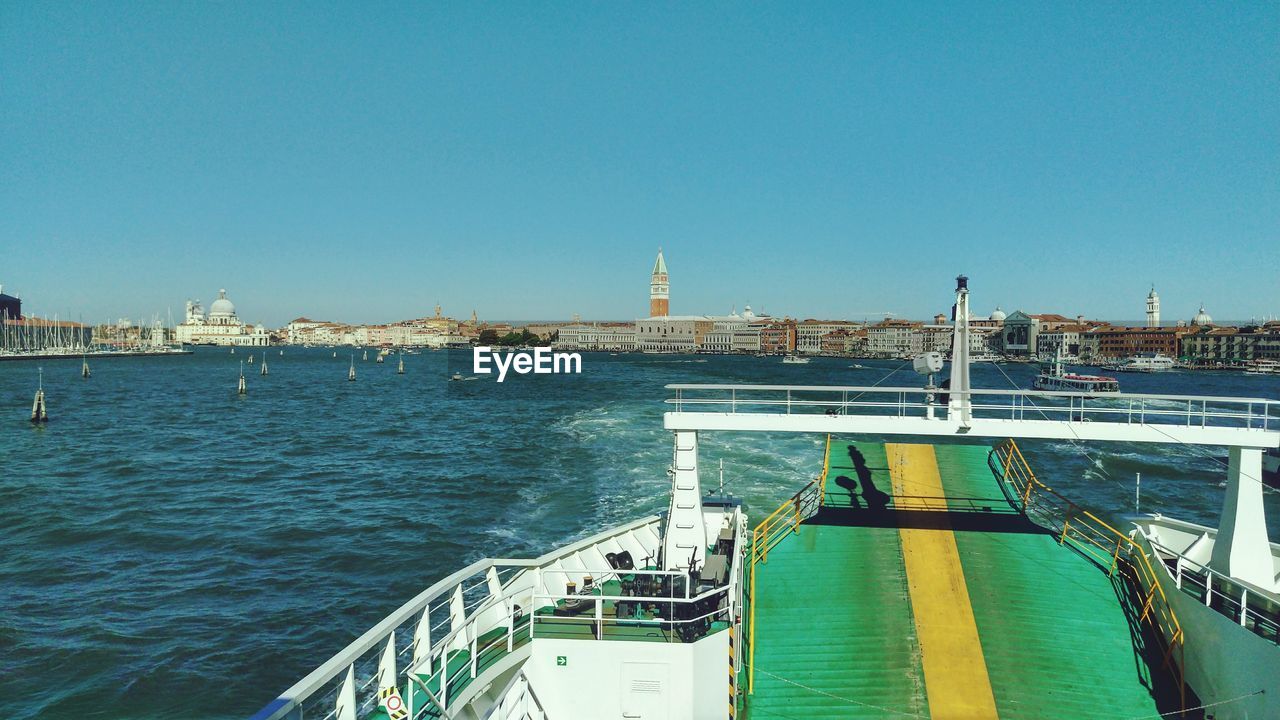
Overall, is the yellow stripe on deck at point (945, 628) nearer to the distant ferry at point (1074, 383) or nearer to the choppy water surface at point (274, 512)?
the choppy water surface at point (274, 512)

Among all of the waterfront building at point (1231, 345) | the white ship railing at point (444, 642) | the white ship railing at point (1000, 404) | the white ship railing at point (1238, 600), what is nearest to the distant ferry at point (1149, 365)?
the waterfront building at point (1231, 345)

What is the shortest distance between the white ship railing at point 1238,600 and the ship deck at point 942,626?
0.97 m

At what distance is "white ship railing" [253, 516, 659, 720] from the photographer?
675 centimetres

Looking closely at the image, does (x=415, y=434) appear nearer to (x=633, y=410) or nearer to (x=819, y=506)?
(x=633, y=410)

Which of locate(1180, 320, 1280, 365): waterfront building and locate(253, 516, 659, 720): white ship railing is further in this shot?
locate(1180, 320, 1280, 365): waterfront building

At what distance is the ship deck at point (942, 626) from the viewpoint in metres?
9.67

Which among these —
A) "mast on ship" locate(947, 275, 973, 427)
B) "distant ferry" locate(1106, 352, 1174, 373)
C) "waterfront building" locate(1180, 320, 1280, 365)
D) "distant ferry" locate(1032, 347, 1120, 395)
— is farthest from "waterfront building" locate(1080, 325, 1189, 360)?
"mast on ship" locate(947, 275, 973, 427)

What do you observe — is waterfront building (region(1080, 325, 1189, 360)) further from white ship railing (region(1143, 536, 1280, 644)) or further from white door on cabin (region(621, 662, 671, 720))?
white door on cabin (region(621, 662, 671, 720))

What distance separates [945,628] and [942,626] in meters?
0.05

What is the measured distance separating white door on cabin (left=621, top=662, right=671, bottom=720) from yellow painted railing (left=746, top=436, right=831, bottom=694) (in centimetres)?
122

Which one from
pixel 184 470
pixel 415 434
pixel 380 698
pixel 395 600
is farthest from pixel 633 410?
pixel 380 698

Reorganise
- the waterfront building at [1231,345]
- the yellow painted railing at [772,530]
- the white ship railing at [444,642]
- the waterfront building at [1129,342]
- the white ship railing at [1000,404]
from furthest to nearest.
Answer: the waterfront building at [1129,342], the waterfront building at [1231,345], the white ship railing at [1000,404], the yellow painted railing at [772,530], the white ship railing at [444,642]

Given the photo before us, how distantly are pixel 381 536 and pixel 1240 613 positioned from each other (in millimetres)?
22227

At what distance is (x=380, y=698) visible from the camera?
7.79 m
